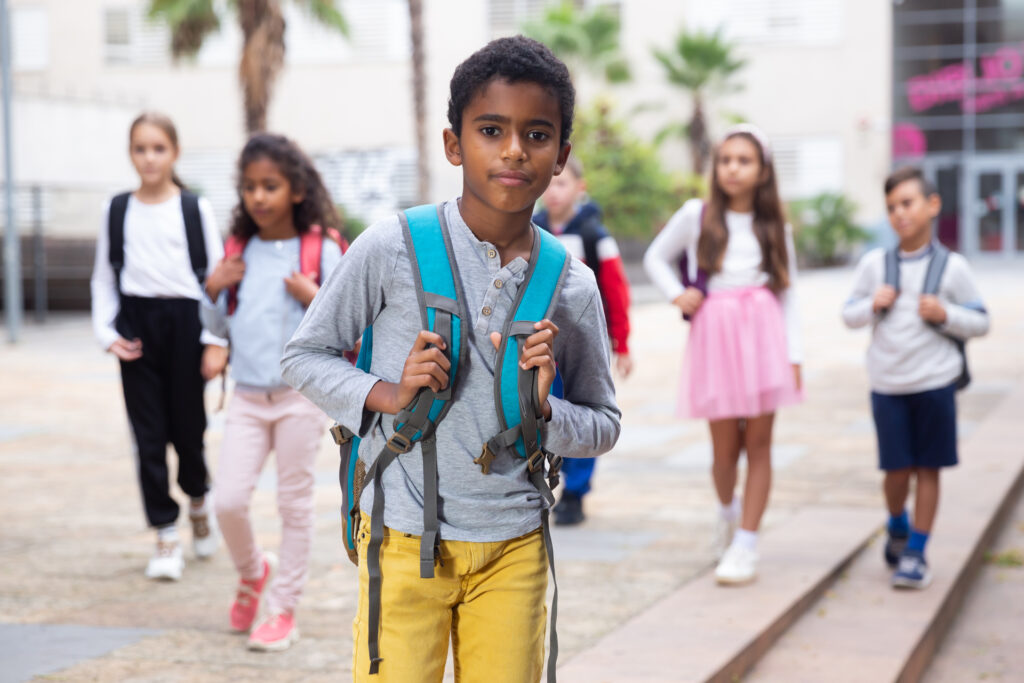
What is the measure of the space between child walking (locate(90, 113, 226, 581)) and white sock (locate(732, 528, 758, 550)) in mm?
2208

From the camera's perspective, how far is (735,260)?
5086 mm

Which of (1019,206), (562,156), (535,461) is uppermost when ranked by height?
(562,156)

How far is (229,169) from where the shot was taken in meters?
37.0

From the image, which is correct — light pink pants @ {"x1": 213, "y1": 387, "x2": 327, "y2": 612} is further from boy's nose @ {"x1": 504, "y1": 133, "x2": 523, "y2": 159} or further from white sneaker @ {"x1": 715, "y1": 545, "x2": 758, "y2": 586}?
boy's nose @ {"x1": 504, "y1": 133, "x2": 523, "y2": 159}

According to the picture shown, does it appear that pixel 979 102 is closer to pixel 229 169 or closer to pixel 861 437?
pixel 229 169

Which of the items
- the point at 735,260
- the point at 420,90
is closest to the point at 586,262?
the point at 735,260

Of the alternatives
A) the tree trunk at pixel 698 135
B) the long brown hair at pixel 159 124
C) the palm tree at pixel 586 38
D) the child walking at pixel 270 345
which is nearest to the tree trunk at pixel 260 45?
the palm tree at pixel 586 38

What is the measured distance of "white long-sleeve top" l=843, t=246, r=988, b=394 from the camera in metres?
5.02

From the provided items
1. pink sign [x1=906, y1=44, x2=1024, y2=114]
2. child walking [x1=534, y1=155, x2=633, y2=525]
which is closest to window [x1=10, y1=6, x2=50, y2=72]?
pink sign [x1=906, y1=44, x2=1024, y2=114]

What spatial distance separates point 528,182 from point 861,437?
7194mm

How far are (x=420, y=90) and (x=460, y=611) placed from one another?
878 inches

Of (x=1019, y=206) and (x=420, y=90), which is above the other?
(x=420, y=90)

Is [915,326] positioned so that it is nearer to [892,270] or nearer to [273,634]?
[892,270]

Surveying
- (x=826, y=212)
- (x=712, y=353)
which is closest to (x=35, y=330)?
(x=712, y=353)
